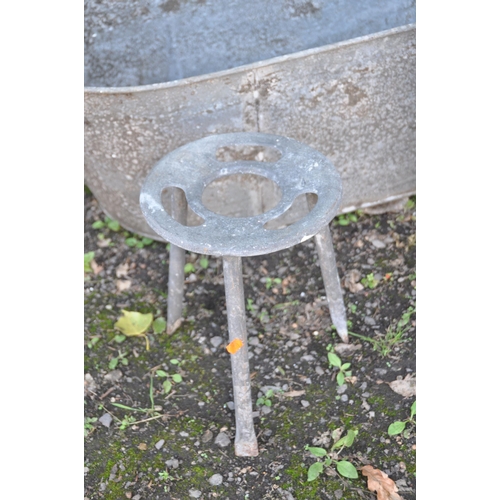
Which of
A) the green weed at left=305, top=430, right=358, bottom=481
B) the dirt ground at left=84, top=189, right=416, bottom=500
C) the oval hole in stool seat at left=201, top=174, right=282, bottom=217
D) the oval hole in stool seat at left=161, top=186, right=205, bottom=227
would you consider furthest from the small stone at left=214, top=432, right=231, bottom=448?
the oval hole in stool seat at left=201, top=174, right=282, bottom=217

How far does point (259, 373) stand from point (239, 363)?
1.29 ft

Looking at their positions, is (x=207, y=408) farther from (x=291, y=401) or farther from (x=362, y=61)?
(x=362, y=61)

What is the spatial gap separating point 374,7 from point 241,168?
809mm

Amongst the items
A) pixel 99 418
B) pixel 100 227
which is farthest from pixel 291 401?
pixel 100 227

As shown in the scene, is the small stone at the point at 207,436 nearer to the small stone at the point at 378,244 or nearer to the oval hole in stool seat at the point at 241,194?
the oval hole in stool seat at the point at 241,194

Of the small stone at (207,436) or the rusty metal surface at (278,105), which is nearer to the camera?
the small stone at (207,436)

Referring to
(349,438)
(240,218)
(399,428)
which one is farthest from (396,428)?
(240,218)

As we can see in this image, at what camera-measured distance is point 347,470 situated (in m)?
1.75

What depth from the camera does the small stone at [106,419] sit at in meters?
1.95

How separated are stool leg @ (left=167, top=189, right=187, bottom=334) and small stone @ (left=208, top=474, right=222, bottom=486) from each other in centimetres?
58

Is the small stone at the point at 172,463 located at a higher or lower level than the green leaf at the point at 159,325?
lower

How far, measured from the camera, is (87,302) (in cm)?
237

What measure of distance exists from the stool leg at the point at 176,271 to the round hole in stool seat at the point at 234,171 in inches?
4.4

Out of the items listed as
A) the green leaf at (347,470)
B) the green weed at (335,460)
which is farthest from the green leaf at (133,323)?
the green leaf at (347,470)
